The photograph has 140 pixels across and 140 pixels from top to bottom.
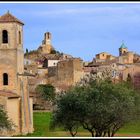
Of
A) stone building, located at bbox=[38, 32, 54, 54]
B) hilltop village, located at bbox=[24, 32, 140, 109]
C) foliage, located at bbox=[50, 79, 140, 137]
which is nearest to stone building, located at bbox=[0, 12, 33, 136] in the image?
foliage, located at bbox=[50, 79, 140, 137]

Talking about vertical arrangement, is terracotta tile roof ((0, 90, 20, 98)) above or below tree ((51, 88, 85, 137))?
above

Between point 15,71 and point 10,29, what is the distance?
11.8ft

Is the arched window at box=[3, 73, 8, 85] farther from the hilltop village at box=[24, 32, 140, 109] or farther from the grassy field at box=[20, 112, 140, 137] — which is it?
the hilltop village at box=[24, 32, 140, 109]

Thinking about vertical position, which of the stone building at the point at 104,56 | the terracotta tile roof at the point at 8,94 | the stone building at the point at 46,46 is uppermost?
the stone building at the point at 46,46

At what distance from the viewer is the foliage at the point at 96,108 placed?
4619 cm

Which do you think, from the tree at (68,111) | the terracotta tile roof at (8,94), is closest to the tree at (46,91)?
the terracotta tile roof at (8,94)

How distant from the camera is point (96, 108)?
4600 cm

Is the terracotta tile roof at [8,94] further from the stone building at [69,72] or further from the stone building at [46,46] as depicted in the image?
the stone building at [46,46]

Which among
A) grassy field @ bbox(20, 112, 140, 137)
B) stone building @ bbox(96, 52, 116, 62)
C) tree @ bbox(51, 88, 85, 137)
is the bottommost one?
grassy field @ bbox(20, 112, 140, 137)

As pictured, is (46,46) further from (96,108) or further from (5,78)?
(96,108)

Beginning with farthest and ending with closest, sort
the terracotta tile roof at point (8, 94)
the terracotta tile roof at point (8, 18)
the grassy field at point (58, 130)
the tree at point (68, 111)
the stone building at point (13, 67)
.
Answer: the terracotta tile roof at point (8, 18)
the stone building at point (13, 67)
the terracotta tile roof at point (8, 94)
the grassy field at point (58, 130)
the tree at point (68, 111)

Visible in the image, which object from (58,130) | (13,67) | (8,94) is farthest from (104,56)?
(8,94)

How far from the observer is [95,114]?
1813 inches

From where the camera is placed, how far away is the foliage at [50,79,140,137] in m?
46.2
